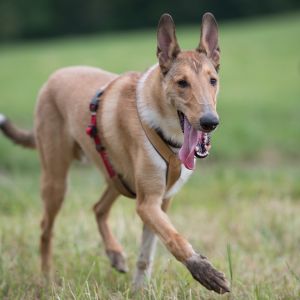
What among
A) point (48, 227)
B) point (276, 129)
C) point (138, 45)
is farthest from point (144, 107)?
point (138, 45)

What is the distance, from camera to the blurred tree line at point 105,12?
51.8 m

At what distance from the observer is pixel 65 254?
6.66m

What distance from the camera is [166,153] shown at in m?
5.14

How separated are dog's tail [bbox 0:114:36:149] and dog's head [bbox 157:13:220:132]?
2.32m

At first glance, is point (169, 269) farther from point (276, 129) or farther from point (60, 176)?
point (276, 129)

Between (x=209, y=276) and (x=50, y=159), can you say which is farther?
(x=50, y=159)

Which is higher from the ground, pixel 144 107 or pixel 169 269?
pixel 144 107

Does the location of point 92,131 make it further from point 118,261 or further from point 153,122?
point 118,261

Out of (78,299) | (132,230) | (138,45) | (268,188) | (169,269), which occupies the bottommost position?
(138,45)

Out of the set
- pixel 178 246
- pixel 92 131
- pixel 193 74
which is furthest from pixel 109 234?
pixel 193 74

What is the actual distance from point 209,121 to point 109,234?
227 centimetres

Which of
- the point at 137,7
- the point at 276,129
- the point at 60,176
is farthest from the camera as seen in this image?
the point at 137,7

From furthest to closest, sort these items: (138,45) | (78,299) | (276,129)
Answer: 1. (138,45)
2. (276,129)
3. (78,299)

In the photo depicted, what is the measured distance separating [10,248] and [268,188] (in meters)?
4.04
